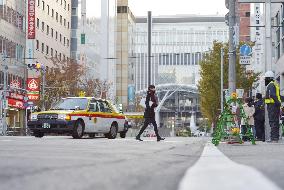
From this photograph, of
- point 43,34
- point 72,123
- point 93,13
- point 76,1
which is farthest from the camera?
point 93,13

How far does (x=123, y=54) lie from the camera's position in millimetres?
109688

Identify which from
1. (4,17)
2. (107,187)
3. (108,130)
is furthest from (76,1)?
(107,187)

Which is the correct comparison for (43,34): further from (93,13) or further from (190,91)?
(190,91)

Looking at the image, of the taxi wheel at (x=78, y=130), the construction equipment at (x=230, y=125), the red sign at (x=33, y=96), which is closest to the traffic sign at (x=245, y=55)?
the taxi wheel at (x=78, y=130)

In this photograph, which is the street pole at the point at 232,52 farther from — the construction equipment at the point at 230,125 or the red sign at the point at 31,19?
the red sign at the point at 31,19

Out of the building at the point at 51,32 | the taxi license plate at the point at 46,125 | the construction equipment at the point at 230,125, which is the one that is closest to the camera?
the construction equipment at the point at 230,125

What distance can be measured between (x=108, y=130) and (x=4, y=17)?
31226mm

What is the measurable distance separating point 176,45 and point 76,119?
168m

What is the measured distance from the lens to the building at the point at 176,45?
178 metres

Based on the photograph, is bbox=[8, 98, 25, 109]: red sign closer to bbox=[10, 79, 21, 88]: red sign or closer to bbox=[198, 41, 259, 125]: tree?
bbox=[10, 79, 21, 88]: red sign

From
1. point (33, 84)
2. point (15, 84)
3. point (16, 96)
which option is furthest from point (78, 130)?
point (33, 84)

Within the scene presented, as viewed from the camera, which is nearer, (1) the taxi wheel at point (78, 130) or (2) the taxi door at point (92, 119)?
(1) the taxi wheel at point (78, 130)

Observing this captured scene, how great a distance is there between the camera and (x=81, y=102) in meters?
21.6

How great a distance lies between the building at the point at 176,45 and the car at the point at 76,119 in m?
149
